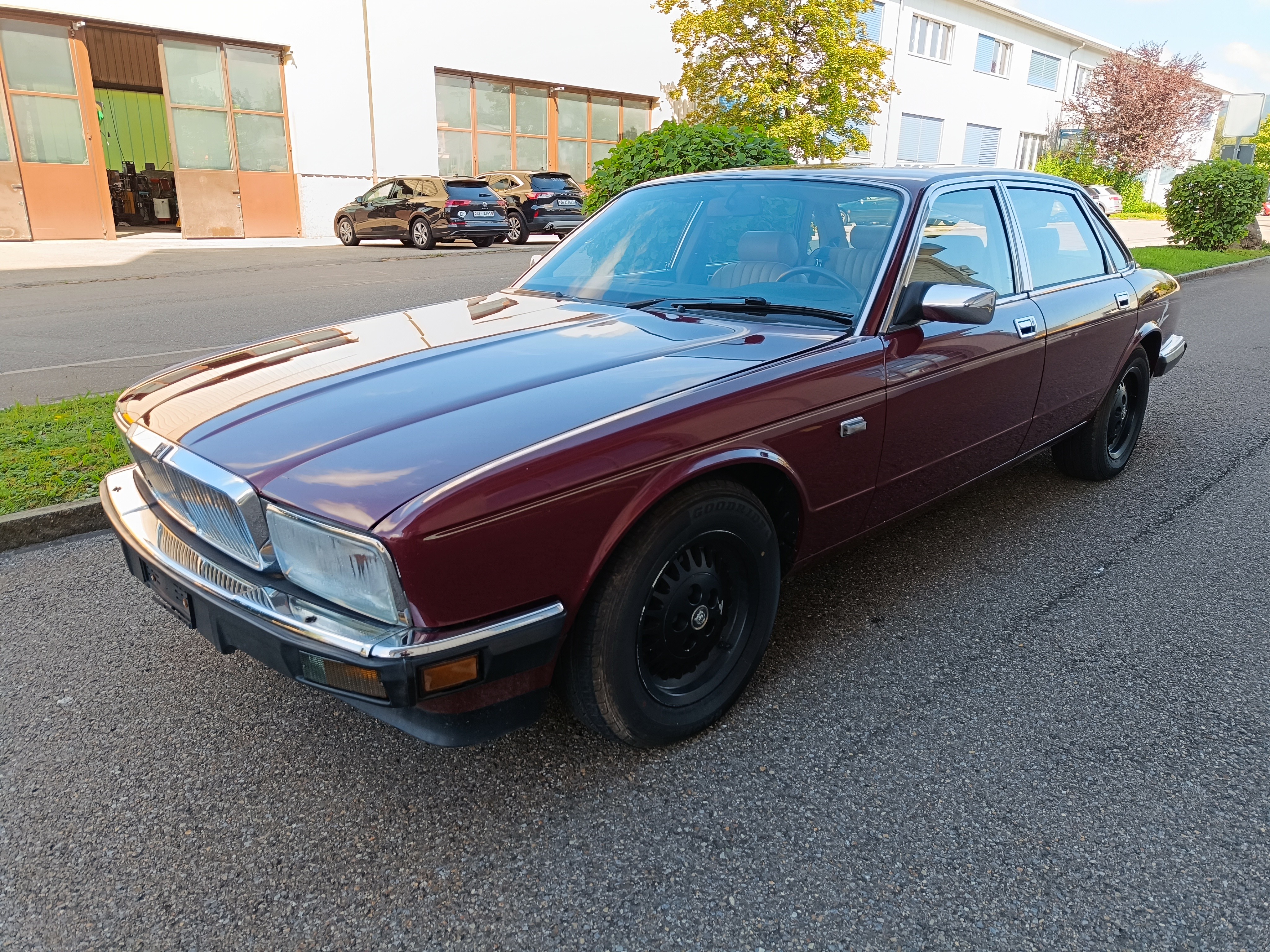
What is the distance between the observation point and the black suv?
64.7ft

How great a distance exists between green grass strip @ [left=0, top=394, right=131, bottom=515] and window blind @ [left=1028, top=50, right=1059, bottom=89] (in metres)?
42.7

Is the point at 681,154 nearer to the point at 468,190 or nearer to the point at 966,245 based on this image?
the point at 966,245


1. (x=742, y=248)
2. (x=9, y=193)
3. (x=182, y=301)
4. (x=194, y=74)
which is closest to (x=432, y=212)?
(x=194, y=74)

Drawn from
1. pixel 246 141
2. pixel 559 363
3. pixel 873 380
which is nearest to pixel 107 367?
pixel 559 363

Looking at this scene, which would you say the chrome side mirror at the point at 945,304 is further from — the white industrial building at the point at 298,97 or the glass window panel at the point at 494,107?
the glass window panel at the point at 494,107

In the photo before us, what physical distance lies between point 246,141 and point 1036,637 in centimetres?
2173

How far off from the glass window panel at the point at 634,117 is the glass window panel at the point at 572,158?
1.45 metres

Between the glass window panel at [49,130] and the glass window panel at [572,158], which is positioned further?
the glass window panel at [572,158]

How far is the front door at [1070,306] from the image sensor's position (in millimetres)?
3816

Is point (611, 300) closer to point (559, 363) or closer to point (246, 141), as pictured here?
point (559, 363)

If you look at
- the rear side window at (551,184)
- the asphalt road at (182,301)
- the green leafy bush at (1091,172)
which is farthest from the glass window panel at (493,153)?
the green leafy bush at (1091,172)

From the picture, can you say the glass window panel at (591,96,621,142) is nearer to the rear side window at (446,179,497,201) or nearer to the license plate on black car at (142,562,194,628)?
the rear side window at (446,179,497,201)

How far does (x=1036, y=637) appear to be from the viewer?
10.4 ft

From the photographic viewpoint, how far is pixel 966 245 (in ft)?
11.2
